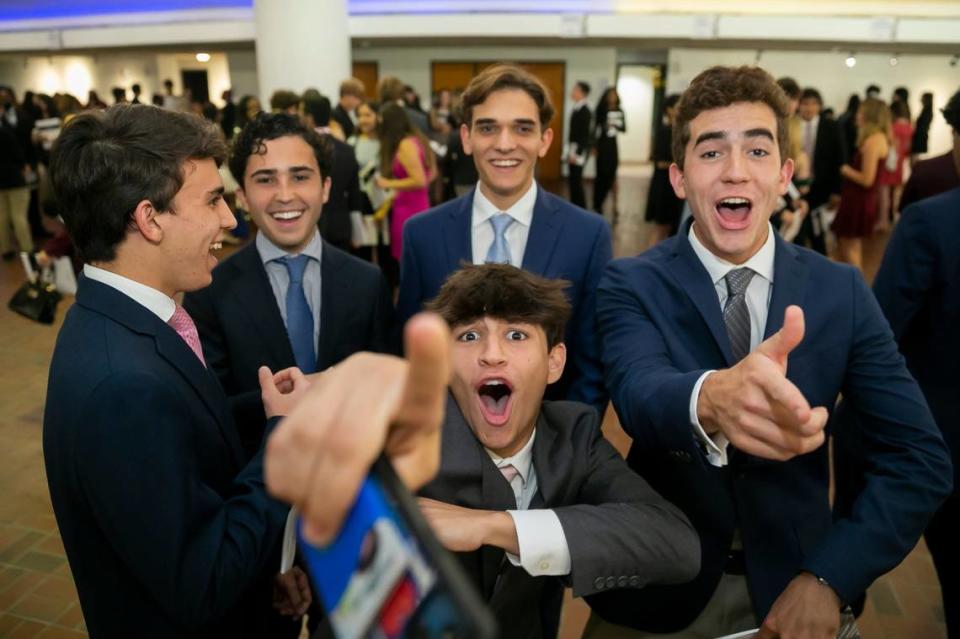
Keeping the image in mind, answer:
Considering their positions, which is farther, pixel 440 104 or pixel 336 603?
pixel 440 104

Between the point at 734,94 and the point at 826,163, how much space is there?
6053 mm

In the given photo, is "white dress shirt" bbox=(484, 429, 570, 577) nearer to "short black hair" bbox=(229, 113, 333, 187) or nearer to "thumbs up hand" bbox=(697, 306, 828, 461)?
"thumbs up hand" bbox=(697, 306, 828, 461)

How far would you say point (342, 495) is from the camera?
0.54 meters

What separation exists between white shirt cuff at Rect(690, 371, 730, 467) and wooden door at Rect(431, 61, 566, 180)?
13699mm

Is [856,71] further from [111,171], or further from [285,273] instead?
[111,171]

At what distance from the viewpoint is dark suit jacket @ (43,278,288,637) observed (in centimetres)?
125

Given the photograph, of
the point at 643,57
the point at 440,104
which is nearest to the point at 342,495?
the point at 440,104

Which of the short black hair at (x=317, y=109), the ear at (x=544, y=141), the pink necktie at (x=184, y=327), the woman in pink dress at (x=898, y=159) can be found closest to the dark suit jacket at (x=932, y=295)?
the ear at (x=544, y=141)

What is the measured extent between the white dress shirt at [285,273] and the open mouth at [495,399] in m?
0.86

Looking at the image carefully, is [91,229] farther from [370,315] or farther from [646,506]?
[646,506]

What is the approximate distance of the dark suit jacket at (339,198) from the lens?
504 cm

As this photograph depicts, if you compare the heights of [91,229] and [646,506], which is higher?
[91,229]

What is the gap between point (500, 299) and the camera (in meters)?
1.65

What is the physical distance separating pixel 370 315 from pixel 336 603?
70.8 inches
